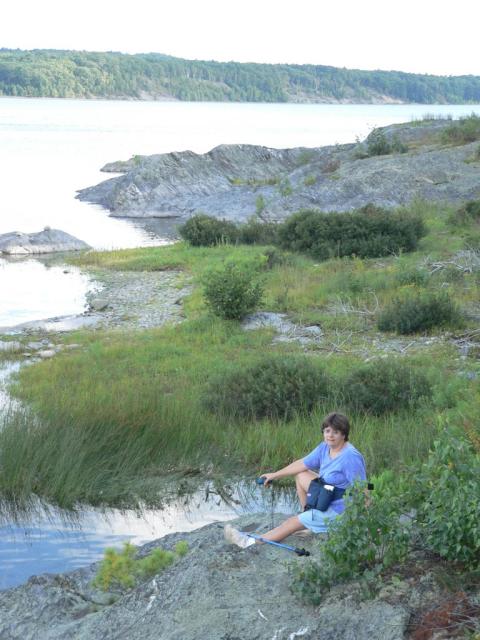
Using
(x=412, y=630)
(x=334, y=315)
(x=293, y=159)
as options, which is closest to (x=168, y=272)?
(x=334, y=315)

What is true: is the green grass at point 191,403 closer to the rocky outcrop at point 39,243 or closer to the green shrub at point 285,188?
the rocky outcrop at point 39,243

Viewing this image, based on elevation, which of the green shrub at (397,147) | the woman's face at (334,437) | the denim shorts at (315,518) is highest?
the green shrub at (397,147)

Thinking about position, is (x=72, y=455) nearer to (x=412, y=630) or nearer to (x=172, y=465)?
(x=172, y=465)

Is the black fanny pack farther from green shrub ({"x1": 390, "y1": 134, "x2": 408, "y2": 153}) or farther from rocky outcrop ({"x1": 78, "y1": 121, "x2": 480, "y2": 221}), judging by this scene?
green shrub ({"x1": 390, "y1": 134, "x2": 408, "y2": 153})

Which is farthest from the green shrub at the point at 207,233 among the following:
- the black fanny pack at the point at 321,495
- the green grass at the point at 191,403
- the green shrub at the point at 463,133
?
the black fanny pack at the point at 321,495

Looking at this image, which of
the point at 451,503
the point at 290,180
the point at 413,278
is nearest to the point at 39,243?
the point at 290,180

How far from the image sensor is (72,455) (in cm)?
852

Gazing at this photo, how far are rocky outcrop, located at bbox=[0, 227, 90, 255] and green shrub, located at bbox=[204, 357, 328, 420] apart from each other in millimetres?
17207

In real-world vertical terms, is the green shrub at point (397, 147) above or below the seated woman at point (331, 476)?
above

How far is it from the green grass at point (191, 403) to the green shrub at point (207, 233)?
6894 millimetres

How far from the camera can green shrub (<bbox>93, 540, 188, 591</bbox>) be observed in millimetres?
6301

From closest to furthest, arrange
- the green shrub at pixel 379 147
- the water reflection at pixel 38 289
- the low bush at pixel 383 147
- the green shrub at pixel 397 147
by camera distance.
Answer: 1. the water reflection at pixel 38 289
2. the green shrub at pixel 397 147
3. the low bush at pixel 383 147
4. the green shrub at pixel 379 147

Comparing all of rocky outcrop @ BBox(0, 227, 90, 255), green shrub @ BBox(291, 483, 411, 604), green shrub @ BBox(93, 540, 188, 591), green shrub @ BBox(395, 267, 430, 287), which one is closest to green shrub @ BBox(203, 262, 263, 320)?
green shrub @ BBox(395, 267, 430, 287)

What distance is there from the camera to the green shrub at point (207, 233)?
2430cm
